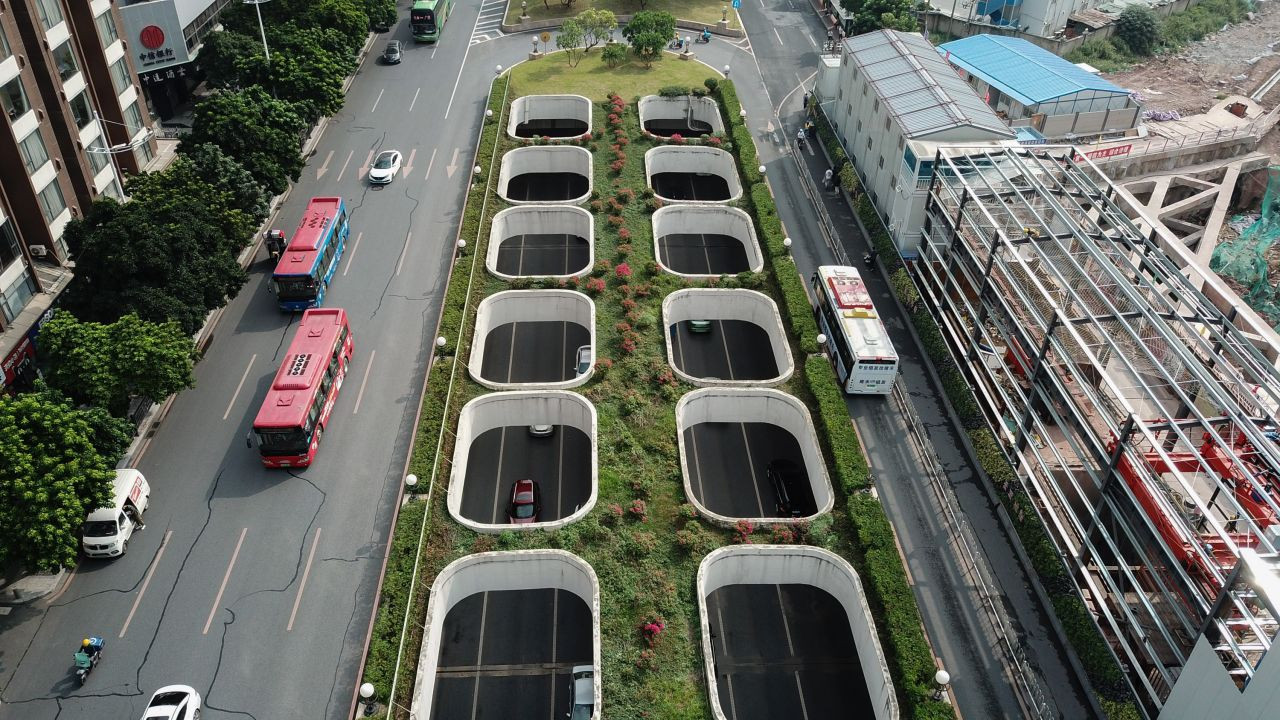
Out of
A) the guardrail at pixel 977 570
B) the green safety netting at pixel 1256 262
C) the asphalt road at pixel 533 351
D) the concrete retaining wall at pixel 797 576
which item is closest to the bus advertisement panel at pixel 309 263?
the asphalt road at pixel 533 351

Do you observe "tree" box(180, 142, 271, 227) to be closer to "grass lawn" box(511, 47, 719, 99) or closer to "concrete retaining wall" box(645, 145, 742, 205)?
"concrete retaining wall" box(645, 145, 742, 205)

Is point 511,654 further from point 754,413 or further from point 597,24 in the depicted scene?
point 597,24

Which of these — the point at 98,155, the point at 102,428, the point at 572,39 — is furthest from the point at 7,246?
the point at 572,39

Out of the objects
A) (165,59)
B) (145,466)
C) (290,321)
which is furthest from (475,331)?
(165,59)

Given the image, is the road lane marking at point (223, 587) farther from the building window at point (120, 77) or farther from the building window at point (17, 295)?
the building window at point (120, 77)

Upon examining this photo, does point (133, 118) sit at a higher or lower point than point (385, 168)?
higher

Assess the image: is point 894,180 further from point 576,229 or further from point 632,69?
point 632,69

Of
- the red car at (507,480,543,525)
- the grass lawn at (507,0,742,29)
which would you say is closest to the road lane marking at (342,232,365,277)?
the red car at (507,480,543,525)
